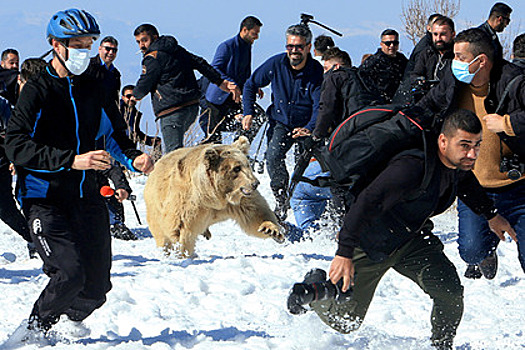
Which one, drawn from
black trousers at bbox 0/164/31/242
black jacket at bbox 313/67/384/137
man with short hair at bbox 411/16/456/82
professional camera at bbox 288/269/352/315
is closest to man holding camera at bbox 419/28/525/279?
professional camera at bbox 288/269/352/315

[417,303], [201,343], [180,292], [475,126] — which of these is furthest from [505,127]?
[180,292]

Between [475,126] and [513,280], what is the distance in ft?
11.0

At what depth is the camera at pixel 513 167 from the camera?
457 cm

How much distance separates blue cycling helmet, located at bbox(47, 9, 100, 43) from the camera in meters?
3.97

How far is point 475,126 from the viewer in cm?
368

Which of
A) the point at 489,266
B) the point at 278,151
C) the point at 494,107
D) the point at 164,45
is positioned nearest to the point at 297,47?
the point at 278,151

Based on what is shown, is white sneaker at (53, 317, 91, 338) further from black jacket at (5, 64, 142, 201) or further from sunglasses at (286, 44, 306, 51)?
sunglasses at (286, 44, 306, 51)

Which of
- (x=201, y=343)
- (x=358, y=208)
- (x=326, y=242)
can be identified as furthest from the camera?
(x=326, y=242)

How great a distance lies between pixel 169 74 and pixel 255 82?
1.17 m

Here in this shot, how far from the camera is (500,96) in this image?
459cm

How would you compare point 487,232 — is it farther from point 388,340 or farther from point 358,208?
point 358,208

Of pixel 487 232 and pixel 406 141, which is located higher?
pixel 406 141

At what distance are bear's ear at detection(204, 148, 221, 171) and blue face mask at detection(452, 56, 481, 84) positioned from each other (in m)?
2.90

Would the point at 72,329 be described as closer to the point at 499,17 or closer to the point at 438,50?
the point at 438,50
